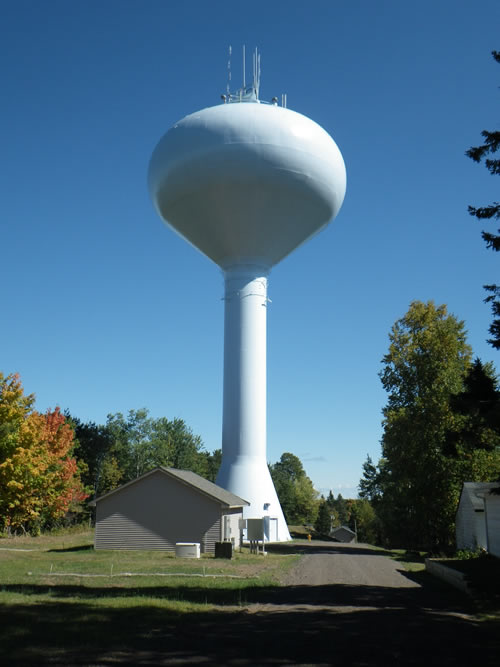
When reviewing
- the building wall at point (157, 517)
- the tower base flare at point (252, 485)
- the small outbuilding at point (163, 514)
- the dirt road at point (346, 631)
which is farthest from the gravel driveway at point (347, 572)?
the tower base flare at point (252, 485)

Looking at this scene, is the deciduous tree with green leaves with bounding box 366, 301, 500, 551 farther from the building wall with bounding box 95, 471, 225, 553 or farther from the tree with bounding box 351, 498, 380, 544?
the tree with bounding box 351, 498, 380, 544

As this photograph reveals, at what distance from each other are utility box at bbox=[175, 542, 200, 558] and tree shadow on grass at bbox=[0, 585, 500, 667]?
9.41 m

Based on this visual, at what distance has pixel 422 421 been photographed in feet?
94.4

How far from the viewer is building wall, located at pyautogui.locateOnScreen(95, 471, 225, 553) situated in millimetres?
24406

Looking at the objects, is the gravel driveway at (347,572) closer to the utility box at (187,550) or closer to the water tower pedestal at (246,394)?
the utility box at (187,550)

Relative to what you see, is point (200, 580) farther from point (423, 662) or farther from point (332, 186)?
point (332, 186)

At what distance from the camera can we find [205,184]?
27.6m

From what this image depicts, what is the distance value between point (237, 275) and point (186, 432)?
110 feet

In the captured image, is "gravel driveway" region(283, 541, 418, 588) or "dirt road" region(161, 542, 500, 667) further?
"gravel driveway" region(283, 541, 418, 588)

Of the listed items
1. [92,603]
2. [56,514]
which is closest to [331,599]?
[92,603]

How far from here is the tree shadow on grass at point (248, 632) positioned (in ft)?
26.0

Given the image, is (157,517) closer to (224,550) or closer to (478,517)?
(224,550)

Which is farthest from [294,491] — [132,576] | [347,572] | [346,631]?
[346,631]

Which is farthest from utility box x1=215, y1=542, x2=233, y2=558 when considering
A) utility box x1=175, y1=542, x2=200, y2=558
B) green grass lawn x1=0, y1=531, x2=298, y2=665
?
utility box x1=175, y1=542, x2=200, y2=558
